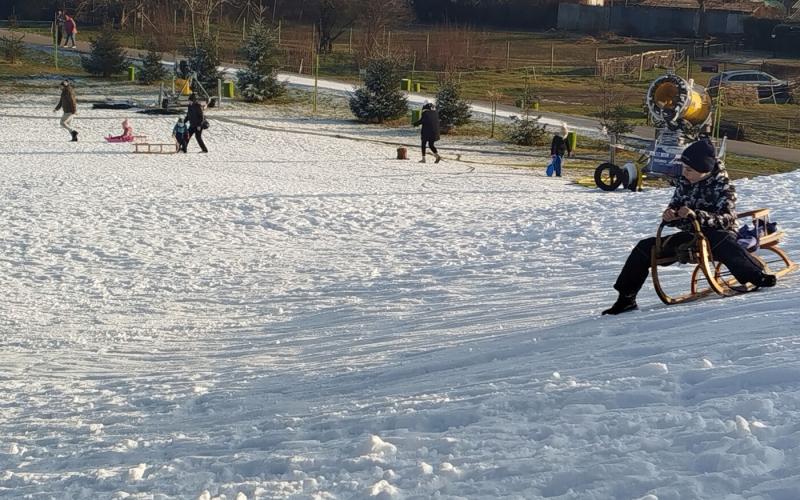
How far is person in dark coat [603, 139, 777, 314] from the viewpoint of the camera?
28.3 ft

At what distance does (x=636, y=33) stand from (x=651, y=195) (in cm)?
4954

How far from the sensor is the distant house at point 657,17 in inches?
2623

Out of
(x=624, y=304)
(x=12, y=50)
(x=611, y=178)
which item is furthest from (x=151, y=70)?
(x=624, y=304)

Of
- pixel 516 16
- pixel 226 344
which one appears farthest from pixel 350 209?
pixel 516 16

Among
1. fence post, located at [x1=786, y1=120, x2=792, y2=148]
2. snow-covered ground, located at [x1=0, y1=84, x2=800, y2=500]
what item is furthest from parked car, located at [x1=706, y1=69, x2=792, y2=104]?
snow-covered ground, located at [x1=0, y1=84, x2=800, y2=500]

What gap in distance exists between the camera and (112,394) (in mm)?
9086

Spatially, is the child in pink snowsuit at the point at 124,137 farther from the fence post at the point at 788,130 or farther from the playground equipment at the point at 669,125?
the fence post at the point at 788,130

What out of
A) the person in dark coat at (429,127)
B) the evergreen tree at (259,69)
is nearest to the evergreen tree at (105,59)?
the evergreen tree at (259,69)

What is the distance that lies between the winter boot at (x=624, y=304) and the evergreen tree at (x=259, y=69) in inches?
1163

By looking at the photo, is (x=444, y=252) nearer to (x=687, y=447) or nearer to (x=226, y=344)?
(x=226, y=344)

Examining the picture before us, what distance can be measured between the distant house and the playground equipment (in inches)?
1841

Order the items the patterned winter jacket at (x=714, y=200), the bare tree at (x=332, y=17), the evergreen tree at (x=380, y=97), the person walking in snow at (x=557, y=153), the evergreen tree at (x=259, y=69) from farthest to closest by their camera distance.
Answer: the bare tree at (x=332, y=17)
the evergreen tree at (x=259, y=69)
the evergreen tree at (x=380, y=97)
the person walking in snow at (x=557, y=153)
the patterned winter jacket at (x=714, y=200)

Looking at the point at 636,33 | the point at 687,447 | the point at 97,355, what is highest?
the point at 636,33

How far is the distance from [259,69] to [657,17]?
36288 millimetres
